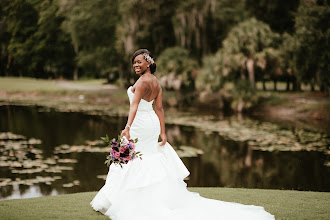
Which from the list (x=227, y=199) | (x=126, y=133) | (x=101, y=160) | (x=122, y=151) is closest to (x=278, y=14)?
(x=101, y=160)

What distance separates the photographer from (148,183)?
14.1 ft

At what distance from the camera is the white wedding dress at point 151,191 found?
13.9 ft

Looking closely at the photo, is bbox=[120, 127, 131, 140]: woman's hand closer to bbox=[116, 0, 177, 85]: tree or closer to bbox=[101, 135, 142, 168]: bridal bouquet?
bbox=[101, 135, 142, 168]: bridal bouquet

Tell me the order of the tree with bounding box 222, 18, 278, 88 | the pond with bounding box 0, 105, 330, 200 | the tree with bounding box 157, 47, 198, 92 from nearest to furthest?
the pond with bounding box 0, 105, 330, 200
the tree with bounding box 222, 18, 278, 88
the tree with bounding box 157, 47, 198, 92

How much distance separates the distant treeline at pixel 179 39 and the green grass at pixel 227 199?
14576 millimetres

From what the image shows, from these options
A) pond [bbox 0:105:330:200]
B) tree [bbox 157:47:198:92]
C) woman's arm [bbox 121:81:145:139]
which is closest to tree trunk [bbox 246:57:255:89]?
tree [bbox 157:47:198:92]

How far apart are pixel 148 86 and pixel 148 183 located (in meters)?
1.09

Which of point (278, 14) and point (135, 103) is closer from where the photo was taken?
point (135, 103)

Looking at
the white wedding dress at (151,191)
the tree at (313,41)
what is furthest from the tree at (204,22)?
the white wedding dress at (151,191)

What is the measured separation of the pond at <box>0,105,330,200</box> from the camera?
7.96 m

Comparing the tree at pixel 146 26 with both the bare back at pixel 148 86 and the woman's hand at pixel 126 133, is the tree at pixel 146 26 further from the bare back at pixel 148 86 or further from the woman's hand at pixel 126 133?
the woman's hand at pixel 126 133

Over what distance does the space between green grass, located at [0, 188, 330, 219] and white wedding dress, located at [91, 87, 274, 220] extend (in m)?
0.30

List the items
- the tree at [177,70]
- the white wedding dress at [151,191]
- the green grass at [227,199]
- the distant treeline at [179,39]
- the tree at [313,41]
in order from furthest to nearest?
the tree at [177,70] < the distant treeline at [179,39] < the tree at [313,41] < the green grass at [227,199] < the white wedding dress at [151,191]

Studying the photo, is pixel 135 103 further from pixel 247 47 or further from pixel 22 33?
pixel 22 33
